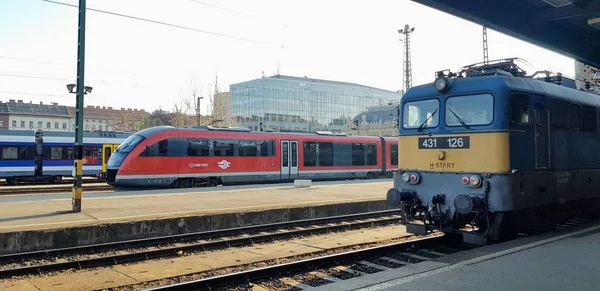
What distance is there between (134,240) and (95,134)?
73.4 feet

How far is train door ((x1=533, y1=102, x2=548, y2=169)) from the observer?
30.5 feet

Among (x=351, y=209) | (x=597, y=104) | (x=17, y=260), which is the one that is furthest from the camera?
(x=351, y=209)

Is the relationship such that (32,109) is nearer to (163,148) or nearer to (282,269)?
(163,148)

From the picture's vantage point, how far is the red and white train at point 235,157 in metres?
20.7

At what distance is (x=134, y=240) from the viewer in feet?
33.3

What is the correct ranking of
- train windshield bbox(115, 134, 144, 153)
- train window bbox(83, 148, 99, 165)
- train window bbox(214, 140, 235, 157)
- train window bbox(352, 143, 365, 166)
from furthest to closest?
train window bbox(83, 148, 99, 165), train window bbox(352, 143, 365, 166), train window bbox(214, 140, 235, 157), train windshield bbox(115, 134, 144, 153)

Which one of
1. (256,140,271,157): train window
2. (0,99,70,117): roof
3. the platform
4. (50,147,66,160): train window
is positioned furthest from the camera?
(0,99,70,117): roof

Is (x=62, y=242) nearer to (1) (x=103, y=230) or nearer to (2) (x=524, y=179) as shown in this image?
(1) (x=103, y=230)

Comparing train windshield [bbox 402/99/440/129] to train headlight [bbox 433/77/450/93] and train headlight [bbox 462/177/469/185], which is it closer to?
train headlight [bbox 433/77/450/93]

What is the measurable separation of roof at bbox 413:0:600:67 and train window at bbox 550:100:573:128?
2752 mm

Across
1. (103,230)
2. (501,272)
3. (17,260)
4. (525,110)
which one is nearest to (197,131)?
(103,230)

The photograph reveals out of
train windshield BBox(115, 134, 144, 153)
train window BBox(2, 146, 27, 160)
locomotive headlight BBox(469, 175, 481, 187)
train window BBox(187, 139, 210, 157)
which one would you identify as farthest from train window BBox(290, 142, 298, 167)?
locomotive headlight BBox(469, 175, 481, 187)

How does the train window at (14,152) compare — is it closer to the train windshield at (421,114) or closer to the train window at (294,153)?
the train window at (294,153)

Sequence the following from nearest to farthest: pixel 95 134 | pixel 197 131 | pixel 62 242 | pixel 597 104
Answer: pixel 62 242, pixel 597 104, pixel 197 131, pixel 95 134
